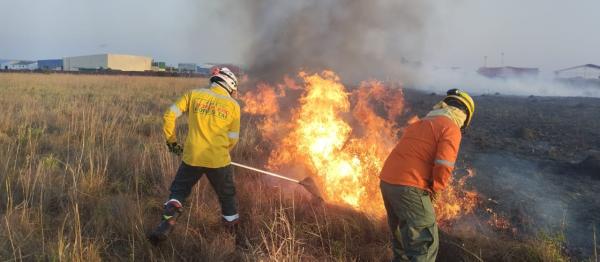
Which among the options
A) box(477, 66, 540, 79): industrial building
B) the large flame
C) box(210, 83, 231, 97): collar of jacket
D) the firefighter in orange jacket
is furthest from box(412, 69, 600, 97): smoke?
the firefighter in orange jacket

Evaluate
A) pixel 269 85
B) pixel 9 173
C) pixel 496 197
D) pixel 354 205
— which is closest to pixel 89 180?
pixel 9 173

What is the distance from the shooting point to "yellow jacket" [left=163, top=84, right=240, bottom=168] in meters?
4.16

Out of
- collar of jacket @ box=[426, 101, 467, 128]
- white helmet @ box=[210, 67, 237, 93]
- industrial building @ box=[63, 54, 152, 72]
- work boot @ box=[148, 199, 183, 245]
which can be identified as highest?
industrial building @ box=[63, 54, 152, 72]

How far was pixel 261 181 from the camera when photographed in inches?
225

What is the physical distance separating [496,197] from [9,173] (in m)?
6.76

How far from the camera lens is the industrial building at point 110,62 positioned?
66.2 metres

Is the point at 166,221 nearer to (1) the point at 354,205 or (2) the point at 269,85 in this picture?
(1) the point at 354,205

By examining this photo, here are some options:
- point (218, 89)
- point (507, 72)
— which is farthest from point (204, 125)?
point (507, 72)

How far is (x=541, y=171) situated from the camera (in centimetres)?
795

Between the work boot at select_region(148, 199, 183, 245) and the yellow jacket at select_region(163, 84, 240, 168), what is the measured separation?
1.43 feet

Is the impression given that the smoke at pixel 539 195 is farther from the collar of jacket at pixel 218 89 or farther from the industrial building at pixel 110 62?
the industrial building at pixel 110 62

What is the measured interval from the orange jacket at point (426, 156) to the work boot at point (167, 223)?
1.97m

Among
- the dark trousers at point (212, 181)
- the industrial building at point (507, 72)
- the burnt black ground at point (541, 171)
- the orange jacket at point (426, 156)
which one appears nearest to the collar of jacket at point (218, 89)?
the dark trousers at point (212, 181)

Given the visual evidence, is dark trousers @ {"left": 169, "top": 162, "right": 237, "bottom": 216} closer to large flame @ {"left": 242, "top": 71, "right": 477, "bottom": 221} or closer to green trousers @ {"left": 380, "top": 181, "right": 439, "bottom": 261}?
large flame @ {"left": 242, "top": 71, "right": 477, "bottom": 221}
